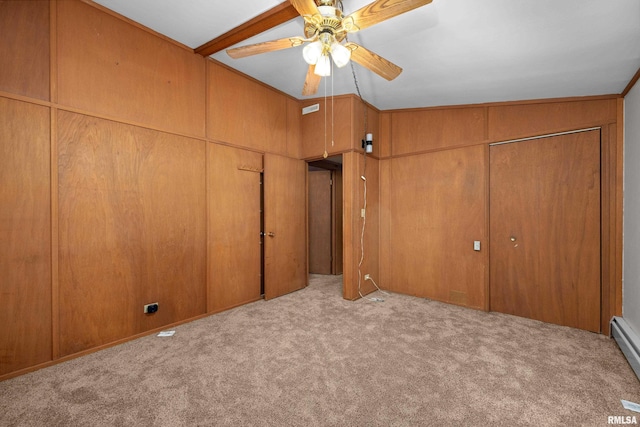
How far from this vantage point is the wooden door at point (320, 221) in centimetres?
555

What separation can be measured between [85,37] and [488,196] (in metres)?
4.45

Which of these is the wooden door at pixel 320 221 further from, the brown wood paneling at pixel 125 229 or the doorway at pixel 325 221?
the brown wood paneling at pixel 125 229

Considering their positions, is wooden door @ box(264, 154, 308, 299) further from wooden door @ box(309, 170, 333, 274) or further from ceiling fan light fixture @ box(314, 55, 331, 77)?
ceiling fan light fixture @ box(314, 55, 331, 77)

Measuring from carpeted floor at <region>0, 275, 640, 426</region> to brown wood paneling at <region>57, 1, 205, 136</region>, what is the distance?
86.1 inches

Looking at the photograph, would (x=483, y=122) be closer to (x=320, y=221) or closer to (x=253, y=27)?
(x=253, y=27)

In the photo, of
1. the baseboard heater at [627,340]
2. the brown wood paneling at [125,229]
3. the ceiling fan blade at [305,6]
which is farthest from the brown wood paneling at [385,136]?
the baseboard heater at [627,340]

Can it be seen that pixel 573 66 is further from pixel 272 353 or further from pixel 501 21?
pixel 272 353

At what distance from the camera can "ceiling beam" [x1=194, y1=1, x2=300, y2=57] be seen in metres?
2.30

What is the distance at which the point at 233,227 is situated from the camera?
139 inches

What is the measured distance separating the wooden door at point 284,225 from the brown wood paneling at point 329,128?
366mm

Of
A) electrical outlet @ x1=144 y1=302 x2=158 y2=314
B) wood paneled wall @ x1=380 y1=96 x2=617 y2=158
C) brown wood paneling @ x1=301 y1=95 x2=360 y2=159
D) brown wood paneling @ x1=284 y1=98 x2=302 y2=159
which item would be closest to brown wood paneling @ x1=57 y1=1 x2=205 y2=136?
brown wood paneling @ x1=284 y1=98 x2=302 y2=159

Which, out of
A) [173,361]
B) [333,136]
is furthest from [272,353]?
[333,136]

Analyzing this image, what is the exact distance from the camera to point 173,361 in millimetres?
2338

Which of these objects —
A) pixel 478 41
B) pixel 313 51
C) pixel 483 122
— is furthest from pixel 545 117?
pixel 313 51
